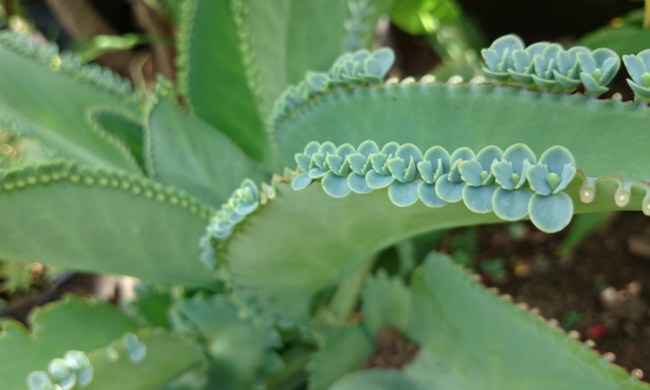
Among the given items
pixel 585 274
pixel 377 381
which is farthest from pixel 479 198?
pixel 585 274

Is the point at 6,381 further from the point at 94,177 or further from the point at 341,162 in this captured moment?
the point at 341,162

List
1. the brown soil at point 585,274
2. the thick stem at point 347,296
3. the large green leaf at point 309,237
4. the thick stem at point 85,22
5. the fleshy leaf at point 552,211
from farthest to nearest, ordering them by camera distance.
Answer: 1. the thick stem at point 85,22
2. the brown soil at point 585,274
3. the thick stem at point 347,296
4. the large green leaf at point 309,237
5. the fleshy leaf at point 552,211

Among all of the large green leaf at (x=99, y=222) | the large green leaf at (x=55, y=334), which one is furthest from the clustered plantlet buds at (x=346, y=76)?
the large green leaf at (x=55, y=334)

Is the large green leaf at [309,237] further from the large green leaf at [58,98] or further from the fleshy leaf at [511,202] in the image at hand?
the large green leaf at [58,98]

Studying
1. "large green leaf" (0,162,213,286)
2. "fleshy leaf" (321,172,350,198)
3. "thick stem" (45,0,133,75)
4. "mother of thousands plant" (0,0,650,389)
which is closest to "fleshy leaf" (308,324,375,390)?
"mother of thousands plant" (0,0,650,389)

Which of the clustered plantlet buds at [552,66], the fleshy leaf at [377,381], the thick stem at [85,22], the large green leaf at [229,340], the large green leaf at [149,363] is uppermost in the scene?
the thick stem at [85,22]

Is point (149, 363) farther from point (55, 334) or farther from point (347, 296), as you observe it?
point (347, 296)

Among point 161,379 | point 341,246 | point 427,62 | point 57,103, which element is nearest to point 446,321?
point 341,246
